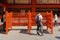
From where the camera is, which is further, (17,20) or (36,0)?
(36,0)

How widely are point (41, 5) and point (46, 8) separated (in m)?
1.05

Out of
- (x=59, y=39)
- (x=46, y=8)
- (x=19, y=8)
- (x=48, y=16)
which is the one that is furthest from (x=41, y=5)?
(x=59, y=39)

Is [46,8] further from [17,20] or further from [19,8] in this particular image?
[17,20]

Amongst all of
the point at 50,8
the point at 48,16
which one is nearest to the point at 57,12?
the point at 50,8

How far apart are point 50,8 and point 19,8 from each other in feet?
18.3

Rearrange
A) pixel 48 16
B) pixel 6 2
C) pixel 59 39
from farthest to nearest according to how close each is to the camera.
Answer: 1. pixel 6 2
2. pixel 48 16
3. pixel 59 39

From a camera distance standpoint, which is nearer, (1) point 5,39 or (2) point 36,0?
(1) point 5,39

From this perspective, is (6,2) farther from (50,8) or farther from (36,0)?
(50,8)

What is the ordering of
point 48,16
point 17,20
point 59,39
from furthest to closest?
point 17,20 → point 48,16 → point 59,39

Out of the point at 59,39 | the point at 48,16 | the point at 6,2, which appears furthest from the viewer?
the point at 6,2

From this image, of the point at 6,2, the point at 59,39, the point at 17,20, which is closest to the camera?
the point at 59,39

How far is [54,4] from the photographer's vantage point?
38.5 metres

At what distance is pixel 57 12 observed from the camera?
38531 millimetres

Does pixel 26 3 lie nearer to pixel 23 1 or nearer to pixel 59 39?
pixel 23 1
